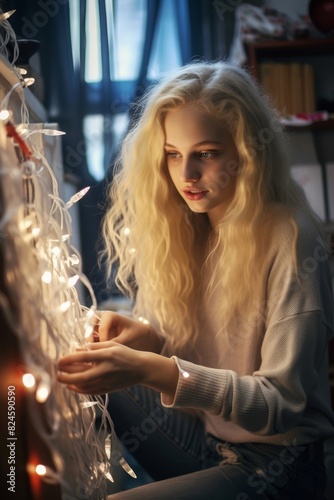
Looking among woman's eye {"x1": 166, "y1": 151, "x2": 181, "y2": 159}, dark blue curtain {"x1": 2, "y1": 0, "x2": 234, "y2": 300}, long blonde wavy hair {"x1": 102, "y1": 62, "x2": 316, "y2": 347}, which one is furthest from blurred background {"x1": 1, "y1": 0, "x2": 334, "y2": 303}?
woman's eye {"x1": 166, "y1": 151, "x2": 181, "y2": 159}

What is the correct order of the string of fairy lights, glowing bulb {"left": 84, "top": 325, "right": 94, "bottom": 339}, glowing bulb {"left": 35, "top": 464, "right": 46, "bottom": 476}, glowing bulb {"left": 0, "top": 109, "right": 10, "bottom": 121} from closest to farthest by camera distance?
the string of fairy lights
glowing bulb {"left": 0, "top": 109, "right": 10, "bottom": 121}
glowing bulb {"left": 35, "top": 464, "right": 46, "bottom": 476}
glowing bulb {"left": 84, "top": 325, "right": 94, "bottom": 339}

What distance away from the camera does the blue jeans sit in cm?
112

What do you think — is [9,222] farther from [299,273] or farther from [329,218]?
[329,218]

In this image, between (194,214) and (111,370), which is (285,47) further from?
(111,370)

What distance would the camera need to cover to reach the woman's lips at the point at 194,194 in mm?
1260

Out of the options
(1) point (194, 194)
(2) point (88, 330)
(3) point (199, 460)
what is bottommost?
(3) point (199, 460)

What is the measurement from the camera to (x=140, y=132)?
1.36 meters

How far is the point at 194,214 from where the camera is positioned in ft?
4.74

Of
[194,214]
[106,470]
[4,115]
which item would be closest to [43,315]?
[4,115]

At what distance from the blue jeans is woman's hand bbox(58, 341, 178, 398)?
21cm

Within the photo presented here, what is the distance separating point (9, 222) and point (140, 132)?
0.74 m

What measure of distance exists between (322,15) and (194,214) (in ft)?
6.46

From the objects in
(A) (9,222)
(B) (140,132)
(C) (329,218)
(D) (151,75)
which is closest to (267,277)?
(B) (140,132)

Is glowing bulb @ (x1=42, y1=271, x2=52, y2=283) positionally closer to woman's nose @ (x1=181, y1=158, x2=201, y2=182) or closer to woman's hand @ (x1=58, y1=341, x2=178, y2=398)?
woman's hand @ (x1=58, y1=341, x2=178, y2=398)
